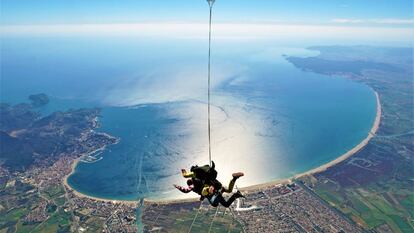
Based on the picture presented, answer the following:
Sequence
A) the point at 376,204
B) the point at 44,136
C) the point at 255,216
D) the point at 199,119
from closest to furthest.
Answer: the point at 255,216
the point at 376,204
the point at 44,136
the point at 199,119

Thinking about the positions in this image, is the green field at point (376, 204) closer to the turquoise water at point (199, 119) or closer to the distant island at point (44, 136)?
the turquoise water at point (199, 119)

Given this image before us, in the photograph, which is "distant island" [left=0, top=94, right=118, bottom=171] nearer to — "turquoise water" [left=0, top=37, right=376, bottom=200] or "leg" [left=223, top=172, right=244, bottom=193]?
"turquoise water" [left=0, top=37, right=376, bottom=200]

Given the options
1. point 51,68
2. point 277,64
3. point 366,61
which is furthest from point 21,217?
point 366,61

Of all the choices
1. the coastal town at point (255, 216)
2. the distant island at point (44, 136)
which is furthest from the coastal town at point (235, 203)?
the distant island at point (44, 136)

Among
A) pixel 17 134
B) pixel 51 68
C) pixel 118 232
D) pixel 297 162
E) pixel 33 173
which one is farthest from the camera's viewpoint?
pixel 51 68

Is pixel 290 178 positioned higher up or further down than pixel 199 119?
higher up

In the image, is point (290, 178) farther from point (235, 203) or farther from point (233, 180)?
point (233, 180)

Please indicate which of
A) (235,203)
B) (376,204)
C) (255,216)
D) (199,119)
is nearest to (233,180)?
(255,216)

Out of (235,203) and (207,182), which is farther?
(235,203)

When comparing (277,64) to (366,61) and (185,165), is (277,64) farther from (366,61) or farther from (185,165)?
(185,165)
